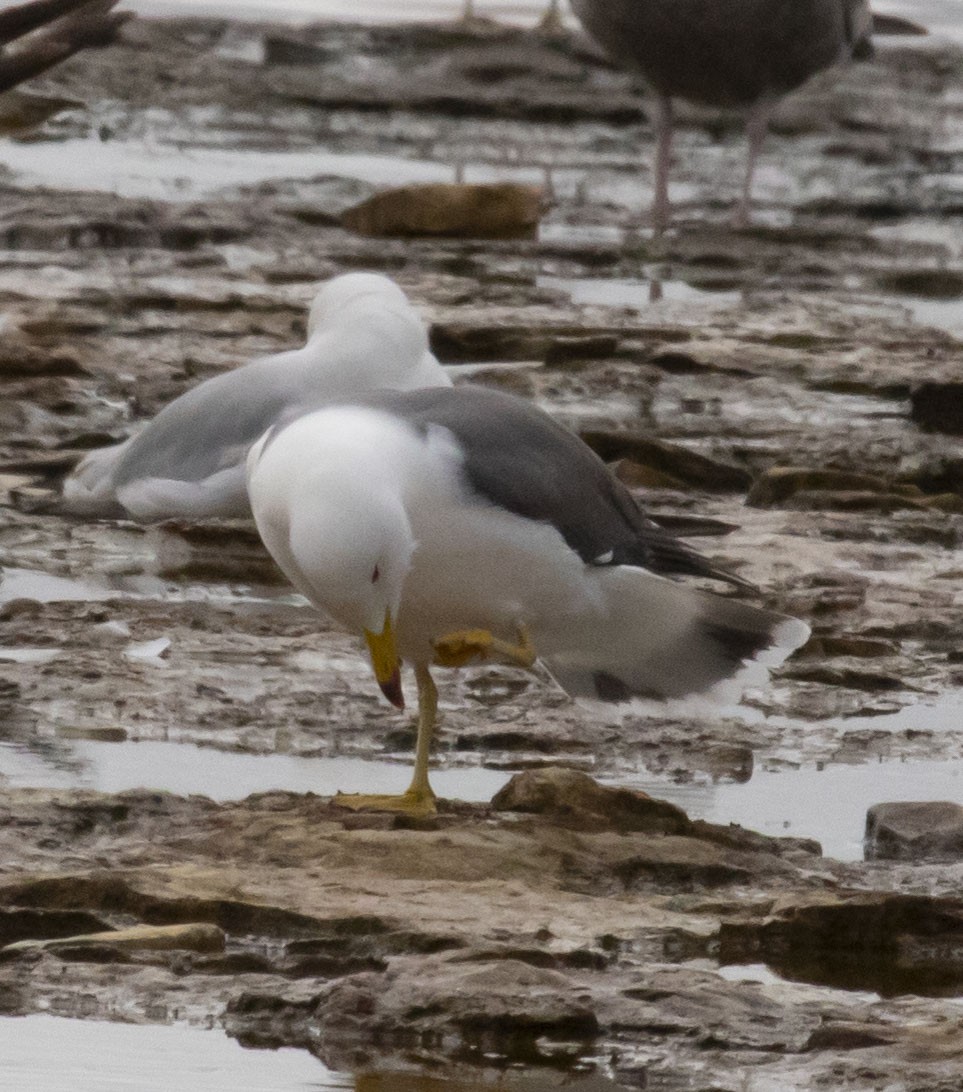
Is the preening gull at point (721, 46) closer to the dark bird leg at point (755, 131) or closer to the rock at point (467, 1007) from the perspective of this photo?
the dark bird leg at point (755, 131)

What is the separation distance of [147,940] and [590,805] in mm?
1006

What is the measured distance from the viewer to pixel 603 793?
4266 mm

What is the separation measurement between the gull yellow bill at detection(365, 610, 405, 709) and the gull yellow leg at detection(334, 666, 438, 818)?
160 mm

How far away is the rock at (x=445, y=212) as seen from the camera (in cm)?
1077

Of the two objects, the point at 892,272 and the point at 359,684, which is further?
the point at 892,272

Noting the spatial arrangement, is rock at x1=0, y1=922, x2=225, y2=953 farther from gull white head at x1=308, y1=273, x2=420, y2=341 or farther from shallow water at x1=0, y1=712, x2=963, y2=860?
gull white head at x1=308, y1=273, x2=420, y2=341

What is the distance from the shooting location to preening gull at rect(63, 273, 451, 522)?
6.13 m

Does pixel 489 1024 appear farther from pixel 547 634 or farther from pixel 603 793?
pixel 547 634

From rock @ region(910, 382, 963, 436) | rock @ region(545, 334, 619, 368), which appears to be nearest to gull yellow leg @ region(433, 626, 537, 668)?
rock @ region(910, 382, 963, 436)

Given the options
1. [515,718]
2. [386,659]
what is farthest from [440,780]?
[386,659]

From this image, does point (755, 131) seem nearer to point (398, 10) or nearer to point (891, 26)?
point (891, 26)

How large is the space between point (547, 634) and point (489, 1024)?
1.46m

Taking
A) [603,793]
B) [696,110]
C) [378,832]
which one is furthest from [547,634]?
[696,110]

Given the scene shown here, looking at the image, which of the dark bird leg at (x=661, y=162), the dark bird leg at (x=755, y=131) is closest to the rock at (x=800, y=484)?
the dark bird leg at (x=661, y=162)
